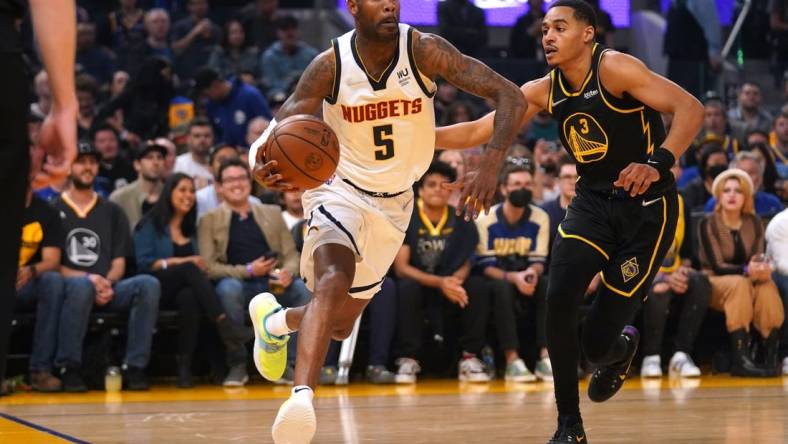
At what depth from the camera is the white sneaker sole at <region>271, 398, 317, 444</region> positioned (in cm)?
503

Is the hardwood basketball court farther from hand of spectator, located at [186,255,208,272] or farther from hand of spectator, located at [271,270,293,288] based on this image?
hand of spectator, located at [186,255,208,272]

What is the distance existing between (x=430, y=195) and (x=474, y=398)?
2298 millimetres

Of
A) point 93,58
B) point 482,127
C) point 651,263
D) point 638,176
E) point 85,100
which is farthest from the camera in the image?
point 93,58

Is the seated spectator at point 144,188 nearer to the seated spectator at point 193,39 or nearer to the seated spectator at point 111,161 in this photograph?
the seated spectator at point 111,161

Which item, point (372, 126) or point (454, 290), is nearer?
point (372, 126)

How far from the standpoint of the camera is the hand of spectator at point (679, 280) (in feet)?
34.3

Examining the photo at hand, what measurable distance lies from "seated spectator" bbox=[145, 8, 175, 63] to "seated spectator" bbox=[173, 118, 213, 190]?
255 centimetres

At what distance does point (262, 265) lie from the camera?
9875mm

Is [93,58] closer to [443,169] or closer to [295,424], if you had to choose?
[443,169]

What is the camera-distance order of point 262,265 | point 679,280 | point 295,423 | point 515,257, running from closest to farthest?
1. point 295,423
2. point 262,265
3. point 515,257
4. point 679,280

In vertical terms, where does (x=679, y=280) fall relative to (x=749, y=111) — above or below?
below

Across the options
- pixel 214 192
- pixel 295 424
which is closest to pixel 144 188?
pixel 214 192

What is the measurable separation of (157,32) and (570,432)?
31.6ft

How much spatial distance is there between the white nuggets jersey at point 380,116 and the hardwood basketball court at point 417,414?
4.53ft
